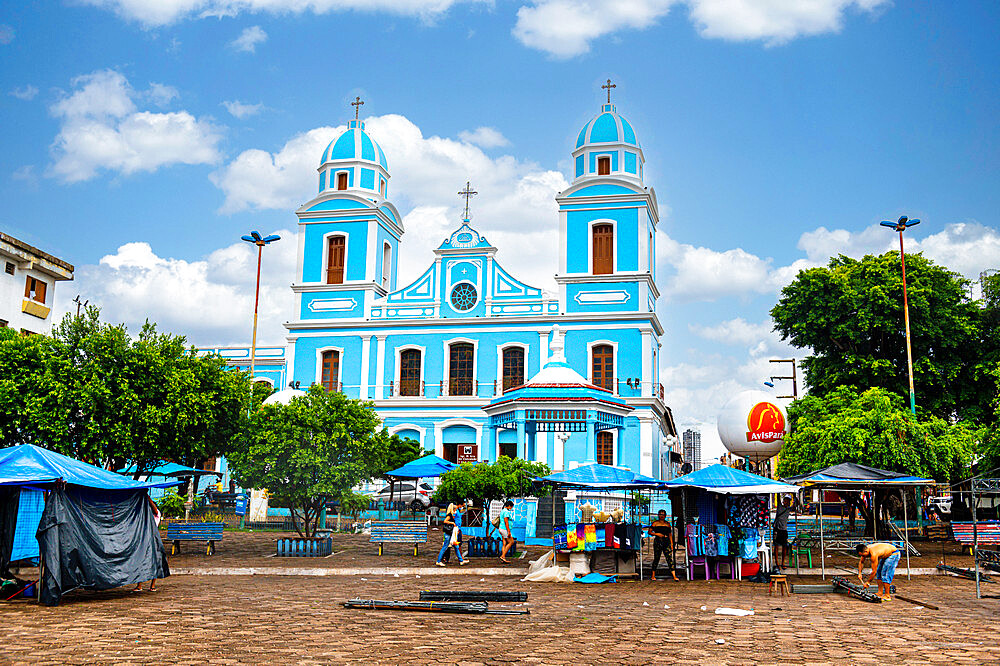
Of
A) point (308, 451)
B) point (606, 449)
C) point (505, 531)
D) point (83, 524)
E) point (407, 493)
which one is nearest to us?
point (83, 524)

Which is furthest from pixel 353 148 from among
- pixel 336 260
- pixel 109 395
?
pixel 109 395

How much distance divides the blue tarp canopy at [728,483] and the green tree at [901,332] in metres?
17.2

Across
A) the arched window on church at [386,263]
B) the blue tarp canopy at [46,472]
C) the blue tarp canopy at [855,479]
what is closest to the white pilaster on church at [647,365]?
the arched window on church at [386,263]

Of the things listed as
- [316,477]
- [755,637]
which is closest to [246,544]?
[316,477]

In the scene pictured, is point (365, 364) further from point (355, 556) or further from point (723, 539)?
point (723, 539)

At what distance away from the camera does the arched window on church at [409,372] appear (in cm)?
3741

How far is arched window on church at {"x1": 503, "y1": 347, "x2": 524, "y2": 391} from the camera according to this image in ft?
120

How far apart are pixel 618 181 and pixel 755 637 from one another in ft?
93.9

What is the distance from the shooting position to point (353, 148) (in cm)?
3981

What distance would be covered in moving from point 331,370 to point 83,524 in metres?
25.5

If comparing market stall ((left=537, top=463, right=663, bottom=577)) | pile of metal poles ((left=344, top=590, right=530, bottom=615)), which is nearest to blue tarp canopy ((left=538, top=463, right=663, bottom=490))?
market stall ((left=537, top=463, right=663, bottom=577))

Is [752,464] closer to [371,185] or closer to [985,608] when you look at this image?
[371,185]

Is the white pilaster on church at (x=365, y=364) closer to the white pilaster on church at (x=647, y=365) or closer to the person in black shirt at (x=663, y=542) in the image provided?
the white pilaster on church at (x=647, y=365)

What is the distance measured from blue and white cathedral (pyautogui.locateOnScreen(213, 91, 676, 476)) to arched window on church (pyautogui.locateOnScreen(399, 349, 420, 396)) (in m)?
0.06
